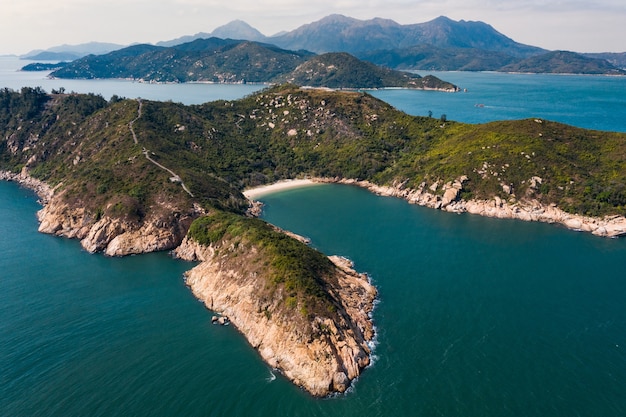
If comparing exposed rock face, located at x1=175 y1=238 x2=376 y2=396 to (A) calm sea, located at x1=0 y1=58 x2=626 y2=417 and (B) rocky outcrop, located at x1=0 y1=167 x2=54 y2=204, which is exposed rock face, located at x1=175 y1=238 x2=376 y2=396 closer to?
(A) calm sea, located at x1=0 y1=58 x2=626 y2=417

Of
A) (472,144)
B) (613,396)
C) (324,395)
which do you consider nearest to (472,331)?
(613,396)

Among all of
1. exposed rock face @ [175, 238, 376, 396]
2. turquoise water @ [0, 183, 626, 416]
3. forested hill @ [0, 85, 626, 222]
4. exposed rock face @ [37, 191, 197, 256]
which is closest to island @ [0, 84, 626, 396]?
exposed rock face @ [175, 238, 376, 396]

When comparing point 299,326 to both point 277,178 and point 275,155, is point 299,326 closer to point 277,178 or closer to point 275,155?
point 277,178

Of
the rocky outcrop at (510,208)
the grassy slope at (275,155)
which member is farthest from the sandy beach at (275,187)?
the rocky outcrop at (510,208)

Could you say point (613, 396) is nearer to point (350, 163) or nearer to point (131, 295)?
point (131, 295)

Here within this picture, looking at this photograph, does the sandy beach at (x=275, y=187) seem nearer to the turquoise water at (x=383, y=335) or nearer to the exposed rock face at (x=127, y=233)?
the exposed rock face at (x=127, y=233)

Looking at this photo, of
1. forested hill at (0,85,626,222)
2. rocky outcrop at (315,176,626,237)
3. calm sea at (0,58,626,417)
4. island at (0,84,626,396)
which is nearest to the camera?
calm sea at (0,58,626,417)

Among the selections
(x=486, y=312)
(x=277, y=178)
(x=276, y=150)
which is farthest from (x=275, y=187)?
(x=486, y=312)
